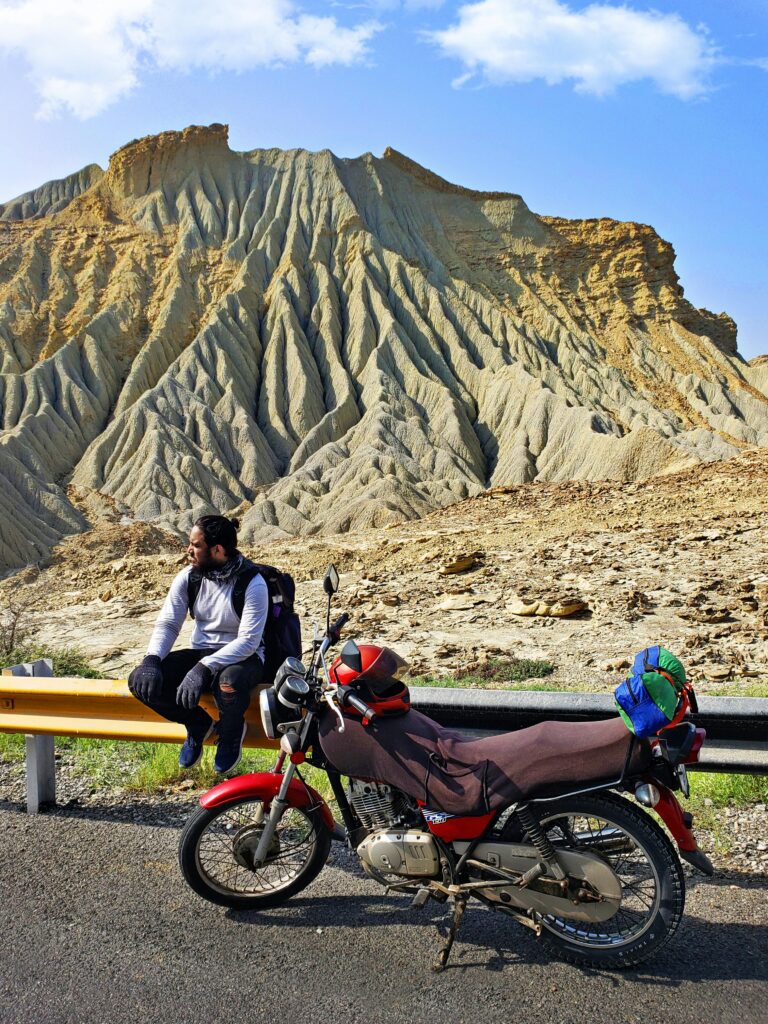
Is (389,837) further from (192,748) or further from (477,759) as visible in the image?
(192,748)

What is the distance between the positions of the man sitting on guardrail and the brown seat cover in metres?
0.86

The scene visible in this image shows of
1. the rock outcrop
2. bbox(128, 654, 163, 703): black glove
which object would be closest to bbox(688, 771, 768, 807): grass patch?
bbox(128, 654, 163, 703): black glove

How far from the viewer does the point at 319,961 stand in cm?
351

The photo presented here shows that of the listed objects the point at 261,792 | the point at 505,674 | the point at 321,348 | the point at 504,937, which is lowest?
the point at 505,674

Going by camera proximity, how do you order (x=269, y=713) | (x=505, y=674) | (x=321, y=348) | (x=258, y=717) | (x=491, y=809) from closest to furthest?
(x=491, y=809) < (x=269, y=713) < (x=258, y=717) < (x=505, y=674) < (x=321, y=348)

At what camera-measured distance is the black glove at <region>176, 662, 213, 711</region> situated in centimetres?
439

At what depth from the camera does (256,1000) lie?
10.7 feet

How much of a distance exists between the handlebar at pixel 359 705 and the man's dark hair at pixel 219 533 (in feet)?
4.31

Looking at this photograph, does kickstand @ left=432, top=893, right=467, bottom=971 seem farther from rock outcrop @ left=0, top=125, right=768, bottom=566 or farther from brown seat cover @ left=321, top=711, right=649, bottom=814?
rock outcrop @ left=0, top=125, right=768, bottom=566

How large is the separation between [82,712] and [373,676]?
2172mm

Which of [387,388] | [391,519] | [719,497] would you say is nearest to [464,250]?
[387,388]

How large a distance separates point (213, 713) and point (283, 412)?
41.7 meters

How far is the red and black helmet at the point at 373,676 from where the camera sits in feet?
11.9

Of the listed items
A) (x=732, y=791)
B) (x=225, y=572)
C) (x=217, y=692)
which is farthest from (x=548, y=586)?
(x=217, y=692)
